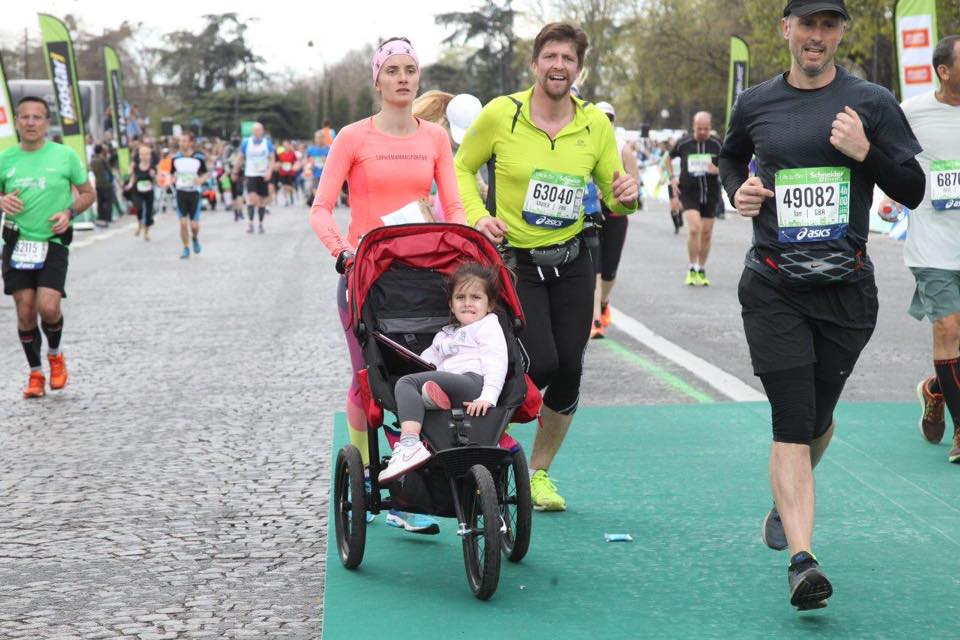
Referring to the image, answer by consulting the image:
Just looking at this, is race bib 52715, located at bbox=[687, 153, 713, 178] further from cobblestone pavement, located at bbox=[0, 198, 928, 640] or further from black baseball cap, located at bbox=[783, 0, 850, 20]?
black baseball cap, located at bbox=[783, 0, 850, 20]

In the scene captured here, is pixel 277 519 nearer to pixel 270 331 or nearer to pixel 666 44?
pixel 270 331

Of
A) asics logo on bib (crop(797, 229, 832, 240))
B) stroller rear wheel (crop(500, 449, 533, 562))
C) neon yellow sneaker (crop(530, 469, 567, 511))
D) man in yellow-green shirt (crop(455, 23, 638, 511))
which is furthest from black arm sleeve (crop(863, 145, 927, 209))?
neon yellow sneaker (crop(530, 469, 567, 511))

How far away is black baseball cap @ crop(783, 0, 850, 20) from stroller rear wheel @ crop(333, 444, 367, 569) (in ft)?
7.17

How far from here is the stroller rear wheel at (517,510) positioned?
4.99m

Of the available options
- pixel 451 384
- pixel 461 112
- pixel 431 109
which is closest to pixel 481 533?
pixel 451 384

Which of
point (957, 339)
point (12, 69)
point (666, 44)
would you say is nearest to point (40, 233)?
point (957, 339)

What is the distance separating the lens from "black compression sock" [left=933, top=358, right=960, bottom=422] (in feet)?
22.9

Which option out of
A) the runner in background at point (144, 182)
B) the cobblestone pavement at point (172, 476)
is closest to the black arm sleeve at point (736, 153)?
the cobblestone pavement at point (172, 476)

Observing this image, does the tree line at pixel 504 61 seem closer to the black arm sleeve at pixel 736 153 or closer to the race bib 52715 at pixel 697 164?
the race bib 52715 at pixel 697 164

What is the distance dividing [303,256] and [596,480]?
1600 centimetres

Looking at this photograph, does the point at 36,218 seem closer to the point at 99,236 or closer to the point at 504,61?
the point at 99,236

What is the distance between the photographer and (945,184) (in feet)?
23.2

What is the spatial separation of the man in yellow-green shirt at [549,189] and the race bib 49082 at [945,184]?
1902 millimetres

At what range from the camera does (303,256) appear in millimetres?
22344
